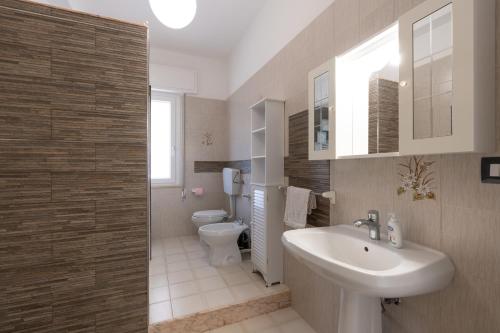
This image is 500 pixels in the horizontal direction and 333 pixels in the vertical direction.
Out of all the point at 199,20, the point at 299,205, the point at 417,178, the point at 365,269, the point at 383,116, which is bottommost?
the point at 365,269

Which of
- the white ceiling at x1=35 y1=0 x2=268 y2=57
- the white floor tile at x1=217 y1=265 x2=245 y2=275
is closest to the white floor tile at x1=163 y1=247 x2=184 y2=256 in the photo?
the white floor tile at x1=217 y1=265 x2=245 y2=275

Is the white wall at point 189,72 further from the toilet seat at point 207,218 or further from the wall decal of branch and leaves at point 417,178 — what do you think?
the wall decal of branch and leaves at point 417,178

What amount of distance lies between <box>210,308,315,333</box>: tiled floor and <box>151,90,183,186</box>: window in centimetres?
222

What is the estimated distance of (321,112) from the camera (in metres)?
1.49

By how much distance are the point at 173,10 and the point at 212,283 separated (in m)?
2.11

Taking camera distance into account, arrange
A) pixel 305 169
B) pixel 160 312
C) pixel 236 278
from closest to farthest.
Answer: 1. pixel 160 312
2. pixel 305 169
3. pixel 236 278

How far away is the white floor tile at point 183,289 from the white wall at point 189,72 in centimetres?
259

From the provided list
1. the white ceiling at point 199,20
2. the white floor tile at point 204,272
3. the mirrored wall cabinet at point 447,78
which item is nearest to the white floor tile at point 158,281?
the white floor tile at point 204,272

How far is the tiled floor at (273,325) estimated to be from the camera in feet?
5.36

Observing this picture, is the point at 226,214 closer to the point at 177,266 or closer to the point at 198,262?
the point at 198,262

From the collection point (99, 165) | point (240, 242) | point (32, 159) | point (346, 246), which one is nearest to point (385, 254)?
point (346, 246)

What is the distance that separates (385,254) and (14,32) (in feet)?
6.40

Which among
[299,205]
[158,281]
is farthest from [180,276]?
[299,205]

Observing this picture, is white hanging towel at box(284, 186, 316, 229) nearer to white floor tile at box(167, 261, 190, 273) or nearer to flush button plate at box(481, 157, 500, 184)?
flush button plate at box(481, 157, 500, 184)
